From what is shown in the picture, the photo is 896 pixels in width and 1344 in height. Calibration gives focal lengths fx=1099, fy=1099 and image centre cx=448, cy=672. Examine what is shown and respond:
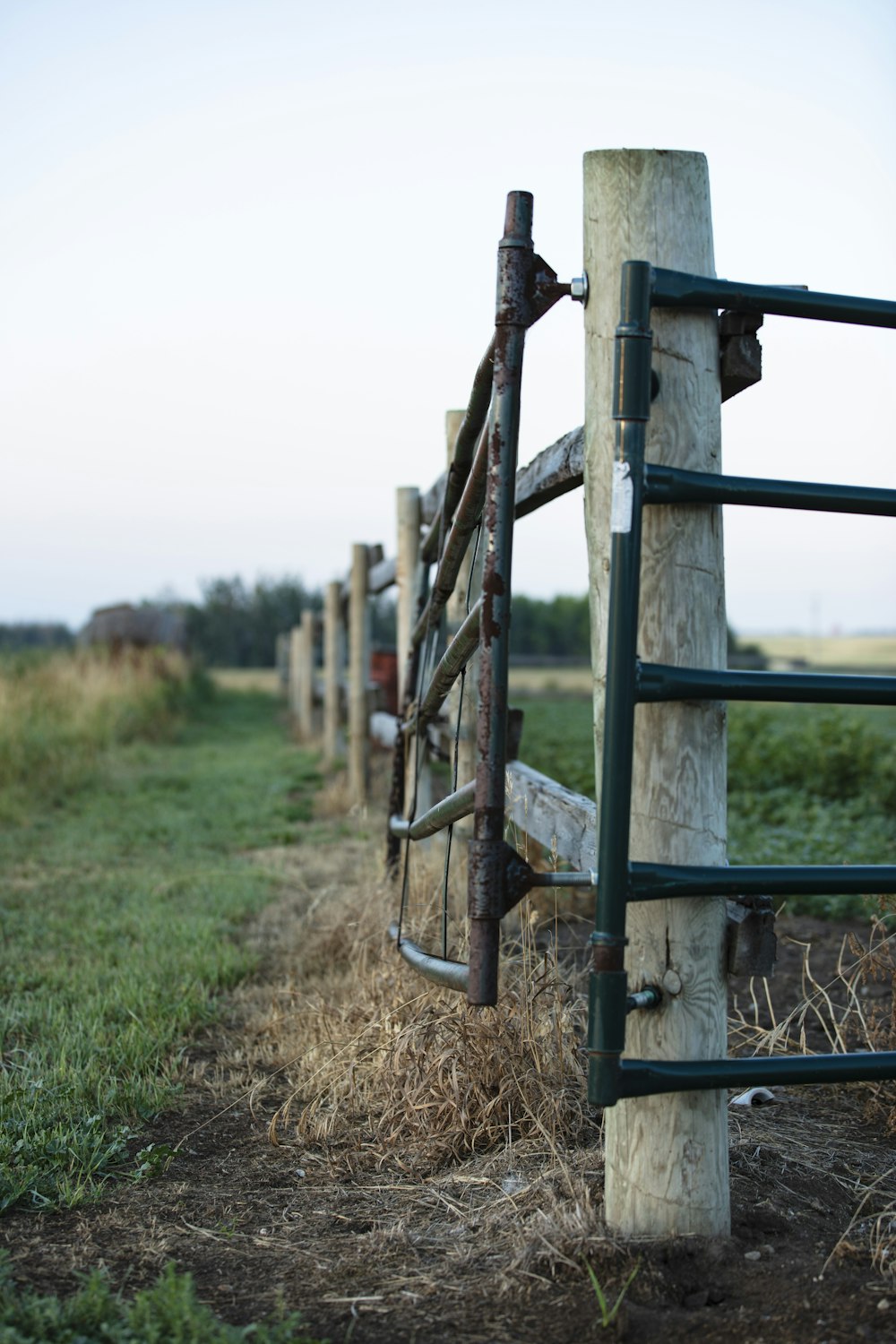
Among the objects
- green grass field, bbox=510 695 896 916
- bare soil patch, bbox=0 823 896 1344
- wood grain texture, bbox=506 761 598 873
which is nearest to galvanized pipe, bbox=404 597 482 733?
wood grain texture, bbox=506 761 598 873

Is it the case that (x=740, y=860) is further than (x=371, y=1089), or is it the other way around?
(x=740, y=860)

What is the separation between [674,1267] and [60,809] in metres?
7.20

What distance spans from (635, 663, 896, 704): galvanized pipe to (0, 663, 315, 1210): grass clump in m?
1.58

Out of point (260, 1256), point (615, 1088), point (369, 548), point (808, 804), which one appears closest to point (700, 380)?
point (615, 1088)

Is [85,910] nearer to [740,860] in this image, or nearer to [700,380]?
[740,860]

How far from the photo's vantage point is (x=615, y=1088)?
1.81 m

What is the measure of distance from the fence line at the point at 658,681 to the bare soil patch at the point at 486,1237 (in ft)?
0.45

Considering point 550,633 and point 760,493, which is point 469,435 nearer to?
point 760,493

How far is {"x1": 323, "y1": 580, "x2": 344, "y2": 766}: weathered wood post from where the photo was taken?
34.5 ft

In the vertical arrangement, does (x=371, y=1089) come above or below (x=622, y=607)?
below

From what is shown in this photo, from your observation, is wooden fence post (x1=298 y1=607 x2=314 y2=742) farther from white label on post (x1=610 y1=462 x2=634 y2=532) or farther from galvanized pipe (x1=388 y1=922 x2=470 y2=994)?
white label on post (x1=610 y1=462 x2=634 y2=532)

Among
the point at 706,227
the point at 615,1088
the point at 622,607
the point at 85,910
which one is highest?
the point at 706,227

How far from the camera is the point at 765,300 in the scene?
192cm

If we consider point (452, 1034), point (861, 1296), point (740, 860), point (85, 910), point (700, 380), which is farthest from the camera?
point (740, 860)
